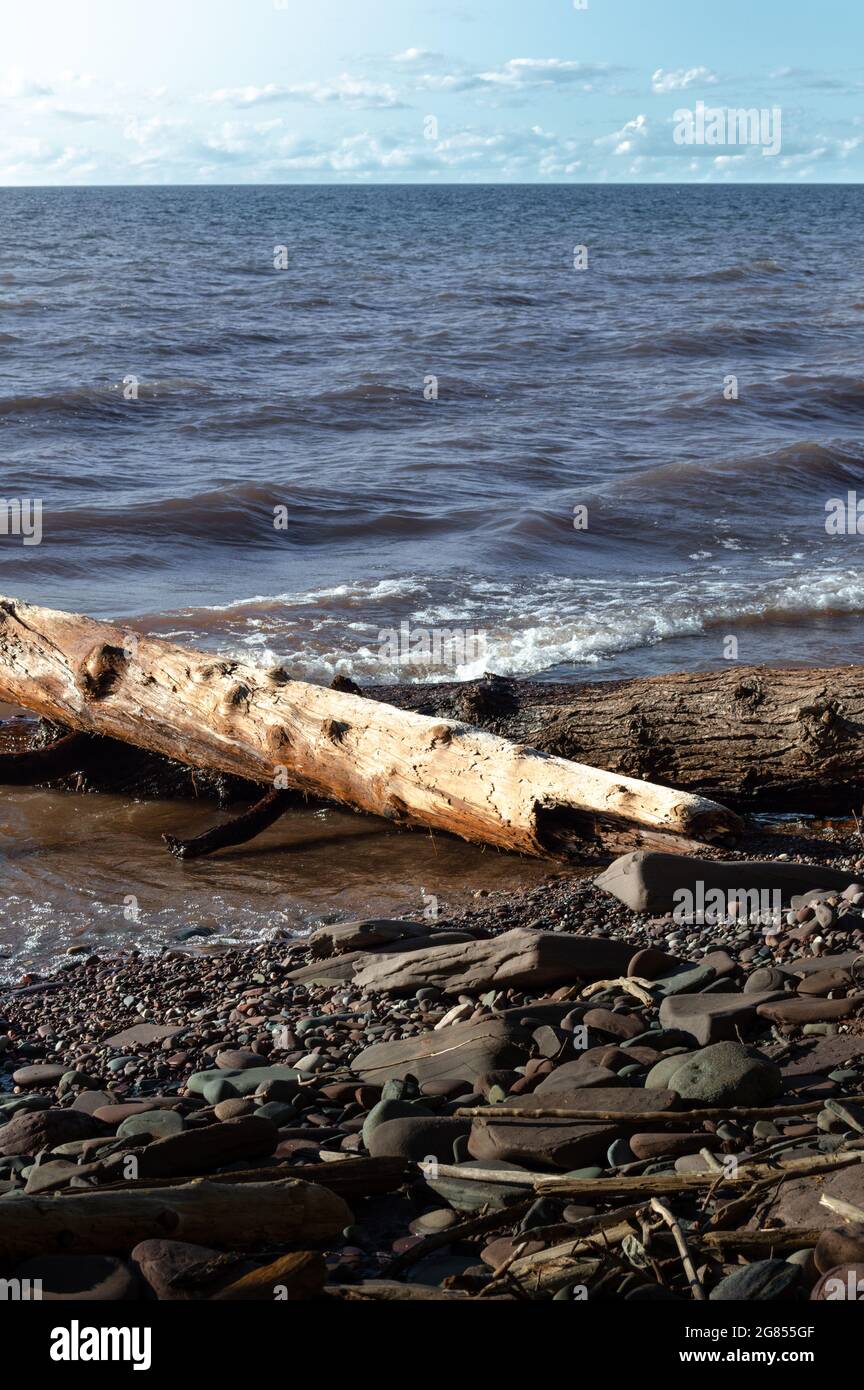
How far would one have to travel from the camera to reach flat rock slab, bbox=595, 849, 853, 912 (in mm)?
5520

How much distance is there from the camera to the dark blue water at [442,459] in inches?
462

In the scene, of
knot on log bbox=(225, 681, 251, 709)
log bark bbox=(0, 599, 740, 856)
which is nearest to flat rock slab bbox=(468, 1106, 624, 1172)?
log bark bbox=(0, 599, 740, 856)

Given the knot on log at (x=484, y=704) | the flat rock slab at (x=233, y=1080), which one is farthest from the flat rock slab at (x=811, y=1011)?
the knot on log at (x=484, y=704)

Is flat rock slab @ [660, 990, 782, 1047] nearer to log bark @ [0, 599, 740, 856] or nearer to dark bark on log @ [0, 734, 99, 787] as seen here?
log bark @ [0, 599, 740, 856]

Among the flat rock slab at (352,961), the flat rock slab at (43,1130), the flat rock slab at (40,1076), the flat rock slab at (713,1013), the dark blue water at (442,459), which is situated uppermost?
the dark blue water at (442,459)

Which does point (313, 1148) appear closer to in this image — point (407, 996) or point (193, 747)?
point (407, 996)

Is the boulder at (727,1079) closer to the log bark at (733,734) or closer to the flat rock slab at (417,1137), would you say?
the flat rock slab at (417,1137)

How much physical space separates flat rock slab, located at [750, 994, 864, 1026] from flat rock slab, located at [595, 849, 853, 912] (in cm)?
137

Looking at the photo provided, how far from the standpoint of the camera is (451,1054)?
13.5 ft

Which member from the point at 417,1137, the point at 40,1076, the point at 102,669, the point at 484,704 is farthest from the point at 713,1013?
the point at 102,669

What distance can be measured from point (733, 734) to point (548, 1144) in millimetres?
4041

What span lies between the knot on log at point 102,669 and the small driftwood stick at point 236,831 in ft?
3.70

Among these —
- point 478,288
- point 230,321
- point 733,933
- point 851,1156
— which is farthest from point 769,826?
point 478,288

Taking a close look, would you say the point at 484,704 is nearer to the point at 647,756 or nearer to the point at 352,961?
the point at 647,756
